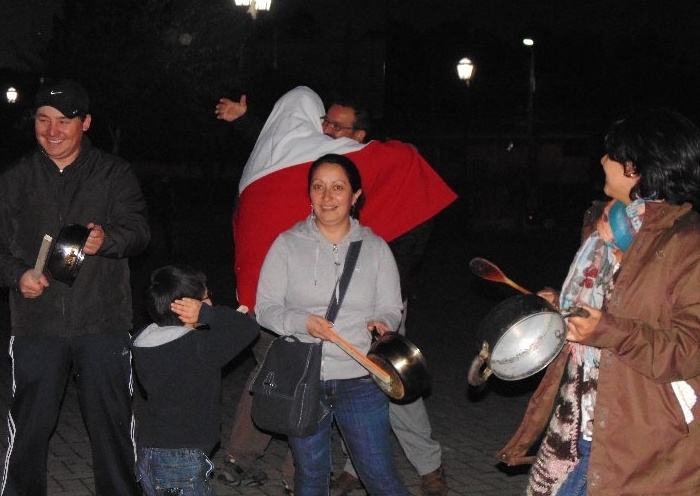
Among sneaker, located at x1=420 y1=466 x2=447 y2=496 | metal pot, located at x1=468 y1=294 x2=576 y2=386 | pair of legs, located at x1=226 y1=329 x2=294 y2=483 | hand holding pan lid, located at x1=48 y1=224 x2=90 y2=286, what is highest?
hand holding pan lid, located at x1=48 y1=224 x2=90 y2=286

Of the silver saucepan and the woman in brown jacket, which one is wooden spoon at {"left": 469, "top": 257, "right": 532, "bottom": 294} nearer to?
the woman in brown jacket

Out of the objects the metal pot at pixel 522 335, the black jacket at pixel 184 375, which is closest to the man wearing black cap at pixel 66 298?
the black jacket at pixel 184 375

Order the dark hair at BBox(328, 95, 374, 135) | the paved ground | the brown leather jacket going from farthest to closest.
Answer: the paved ground
the dark hair at BBox(328, 95, 374, 135)
the brown leather jacket

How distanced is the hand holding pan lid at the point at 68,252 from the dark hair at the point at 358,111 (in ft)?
5.96

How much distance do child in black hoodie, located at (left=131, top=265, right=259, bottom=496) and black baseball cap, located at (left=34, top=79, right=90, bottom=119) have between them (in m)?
1.08

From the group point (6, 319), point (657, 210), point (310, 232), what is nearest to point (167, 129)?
point (6, 319)

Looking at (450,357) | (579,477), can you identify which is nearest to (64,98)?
(579,477)

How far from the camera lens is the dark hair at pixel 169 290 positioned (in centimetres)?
430

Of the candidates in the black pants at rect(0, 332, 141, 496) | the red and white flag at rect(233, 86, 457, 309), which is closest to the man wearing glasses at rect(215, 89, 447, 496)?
the red and white flag at rect(233, 86, 457, 309)

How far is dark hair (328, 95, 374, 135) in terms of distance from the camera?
584 centimetres

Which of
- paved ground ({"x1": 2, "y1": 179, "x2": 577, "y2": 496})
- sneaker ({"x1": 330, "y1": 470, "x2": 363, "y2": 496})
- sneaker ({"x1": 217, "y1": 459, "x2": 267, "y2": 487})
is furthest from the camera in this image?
paved ground ({"x1": 2, "y1": 179, "x2": 577, "y2": 496})

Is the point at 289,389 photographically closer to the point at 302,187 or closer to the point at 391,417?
the point at 302,187

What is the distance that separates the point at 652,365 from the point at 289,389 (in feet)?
5.22

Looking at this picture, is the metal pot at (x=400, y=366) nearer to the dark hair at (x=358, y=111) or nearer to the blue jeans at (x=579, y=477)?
the blue jeans at (x=579, y=477)
